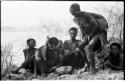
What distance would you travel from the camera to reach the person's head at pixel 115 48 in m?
12.1

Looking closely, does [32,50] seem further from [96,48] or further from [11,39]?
[96,48]

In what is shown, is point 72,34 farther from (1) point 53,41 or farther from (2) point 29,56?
(2) point 29,56

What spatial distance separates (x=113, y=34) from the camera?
12.2m

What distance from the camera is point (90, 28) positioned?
481 inches

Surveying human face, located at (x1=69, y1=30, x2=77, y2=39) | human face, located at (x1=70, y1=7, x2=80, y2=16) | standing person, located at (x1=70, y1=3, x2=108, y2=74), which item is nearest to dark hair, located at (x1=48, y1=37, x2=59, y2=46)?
human face, located at (x1=69, y1=30, x2=77, y2=39)

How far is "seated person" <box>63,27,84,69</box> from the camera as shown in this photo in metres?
12.2

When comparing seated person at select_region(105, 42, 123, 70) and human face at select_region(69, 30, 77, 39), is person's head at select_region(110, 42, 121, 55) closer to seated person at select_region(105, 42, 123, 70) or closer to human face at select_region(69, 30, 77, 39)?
seated person at select_region(105, 42, 123, 70)

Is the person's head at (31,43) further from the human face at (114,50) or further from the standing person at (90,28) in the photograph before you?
the human face at (114,50)

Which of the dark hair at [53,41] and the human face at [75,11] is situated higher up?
the human face at [75,11]

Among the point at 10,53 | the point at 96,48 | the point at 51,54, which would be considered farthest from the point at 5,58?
the point at 96,48

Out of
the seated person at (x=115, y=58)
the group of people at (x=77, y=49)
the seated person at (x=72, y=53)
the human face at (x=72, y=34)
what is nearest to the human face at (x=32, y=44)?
the group of people at (x=77, y=49)

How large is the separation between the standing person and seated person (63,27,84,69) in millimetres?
135

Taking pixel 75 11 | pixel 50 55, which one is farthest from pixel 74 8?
pixel 50 55

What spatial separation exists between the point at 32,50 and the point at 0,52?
77cm
